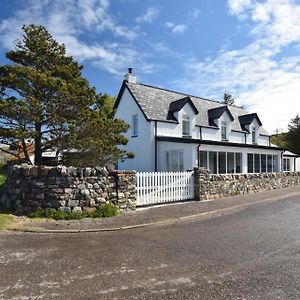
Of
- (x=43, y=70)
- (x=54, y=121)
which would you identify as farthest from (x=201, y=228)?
(x=43, y=70)

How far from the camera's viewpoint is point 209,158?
25562 millimetres

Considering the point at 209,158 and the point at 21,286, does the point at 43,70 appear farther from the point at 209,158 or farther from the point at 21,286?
the point at 209,158

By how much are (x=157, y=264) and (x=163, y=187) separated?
9205 mm

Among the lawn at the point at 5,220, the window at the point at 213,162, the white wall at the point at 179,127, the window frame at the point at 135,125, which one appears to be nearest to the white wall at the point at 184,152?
the white wall at the point at 179,127

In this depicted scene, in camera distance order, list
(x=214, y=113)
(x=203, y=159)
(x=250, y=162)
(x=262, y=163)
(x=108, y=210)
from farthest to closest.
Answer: (x=214, y=113) < (x=262, y=163) < (x=250, y=162) < (x=203, y=159) < (x=108, y=210)

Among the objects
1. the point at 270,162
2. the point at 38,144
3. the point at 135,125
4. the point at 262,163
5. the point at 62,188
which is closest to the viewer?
the point at 62,188

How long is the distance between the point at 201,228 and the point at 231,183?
32.4 ft

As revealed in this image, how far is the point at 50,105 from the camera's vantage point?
14.2 meters

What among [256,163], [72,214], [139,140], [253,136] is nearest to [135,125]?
[139,140]

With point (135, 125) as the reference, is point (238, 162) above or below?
below

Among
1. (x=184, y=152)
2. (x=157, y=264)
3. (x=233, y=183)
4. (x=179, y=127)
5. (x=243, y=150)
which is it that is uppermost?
(x=179, y=127)

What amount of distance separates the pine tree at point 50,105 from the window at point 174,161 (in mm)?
7454

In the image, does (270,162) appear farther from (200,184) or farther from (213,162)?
(200,184)

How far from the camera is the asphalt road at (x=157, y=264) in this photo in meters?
5.23
